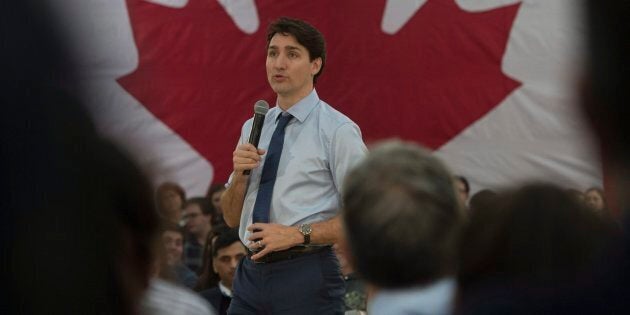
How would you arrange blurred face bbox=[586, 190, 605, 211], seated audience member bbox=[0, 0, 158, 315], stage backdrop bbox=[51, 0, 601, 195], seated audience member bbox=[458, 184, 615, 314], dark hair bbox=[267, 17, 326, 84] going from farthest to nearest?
stage backdrop bbox=[51, 0, 601, 195] < dark hair bbox=[267, 17, 326, 84] < blurred face bbox=[586, 190, 605, 211] < seated audience member bbox=[458, 184, 615, 314] < seated audience member bbox=[0, 0, 158, 315]

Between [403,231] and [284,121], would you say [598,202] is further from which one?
[284,121]

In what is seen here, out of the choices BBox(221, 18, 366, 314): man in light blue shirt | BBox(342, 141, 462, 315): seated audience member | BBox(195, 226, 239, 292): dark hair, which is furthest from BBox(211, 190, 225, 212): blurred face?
BBox(342, 141, 462, 315): seated audience member

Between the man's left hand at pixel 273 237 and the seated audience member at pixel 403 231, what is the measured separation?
213 centimetres

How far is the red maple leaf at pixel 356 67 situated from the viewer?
6.53 metres

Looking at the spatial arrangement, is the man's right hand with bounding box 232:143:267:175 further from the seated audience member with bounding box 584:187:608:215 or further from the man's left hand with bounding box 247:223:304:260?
the seated audience member with bounding box 584:187:608:215

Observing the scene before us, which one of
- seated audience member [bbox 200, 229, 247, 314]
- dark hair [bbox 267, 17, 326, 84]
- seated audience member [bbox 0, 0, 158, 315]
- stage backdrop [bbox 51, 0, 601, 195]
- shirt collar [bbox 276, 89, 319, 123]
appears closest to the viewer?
seated audience member [bbox 0, 0, 158, 315]

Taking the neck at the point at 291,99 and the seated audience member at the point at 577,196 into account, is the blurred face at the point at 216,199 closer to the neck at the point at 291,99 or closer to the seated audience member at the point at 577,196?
the neck at the point at 291,99

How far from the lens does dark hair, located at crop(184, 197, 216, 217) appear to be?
630 centimetres

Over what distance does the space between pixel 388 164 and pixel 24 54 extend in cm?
83

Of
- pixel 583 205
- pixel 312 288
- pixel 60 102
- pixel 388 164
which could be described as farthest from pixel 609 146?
pixel 312 288

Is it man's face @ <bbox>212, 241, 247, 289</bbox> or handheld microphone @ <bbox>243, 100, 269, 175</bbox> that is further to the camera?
man's face @ <bbox>212, 241, 247, 289</bbox>

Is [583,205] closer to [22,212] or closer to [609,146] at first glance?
[609,146]

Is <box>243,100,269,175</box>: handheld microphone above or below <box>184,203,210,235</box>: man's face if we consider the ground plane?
above

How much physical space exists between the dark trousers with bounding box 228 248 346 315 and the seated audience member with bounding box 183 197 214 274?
2.42 meters
